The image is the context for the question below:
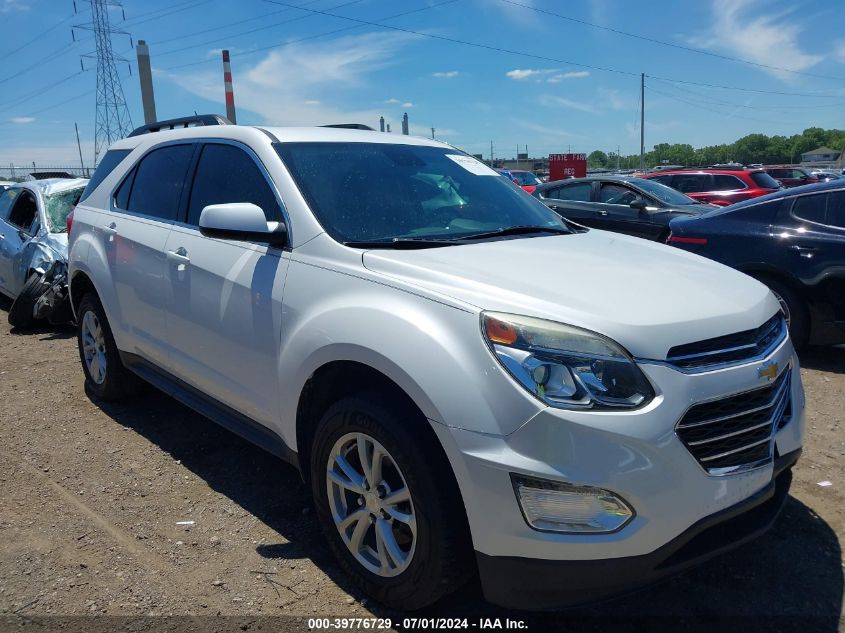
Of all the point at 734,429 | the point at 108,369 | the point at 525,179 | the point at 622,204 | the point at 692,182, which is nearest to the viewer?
the point at 734,429

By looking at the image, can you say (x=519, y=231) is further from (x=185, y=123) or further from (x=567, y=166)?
(x=567, y=166)

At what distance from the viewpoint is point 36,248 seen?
24.6 ft

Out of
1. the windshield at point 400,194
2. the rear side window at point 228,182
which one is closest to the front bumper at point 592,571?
the windshield at point 400,194

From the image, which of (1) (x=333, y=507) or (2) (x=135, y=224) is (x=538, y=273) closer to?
(1) (x=333, y=507)

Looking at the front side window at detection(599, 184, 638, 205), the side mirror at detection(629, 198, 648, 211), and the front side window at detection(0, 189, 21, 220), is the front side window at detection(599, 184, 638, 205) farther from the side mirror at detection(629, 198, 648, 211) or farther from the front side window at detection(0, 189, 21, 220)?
the front side window at detection(0, 189, 21, 220)

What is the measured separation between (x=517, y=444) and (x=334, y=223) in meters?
1.34

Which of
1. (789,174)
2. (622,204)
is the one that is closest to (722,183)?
(622,204)

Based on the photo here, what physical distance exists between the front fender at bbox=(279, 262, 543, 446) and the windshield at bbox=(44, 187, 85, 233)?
20.3 ft

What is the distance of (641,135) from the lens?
50875mm

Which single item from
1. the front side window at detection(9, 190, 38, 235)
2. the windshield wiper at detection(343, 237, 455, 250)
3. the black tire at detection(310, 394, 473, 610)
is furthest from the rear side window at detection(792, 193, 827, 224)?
the front side window at detection(9, 190, 38, 235)

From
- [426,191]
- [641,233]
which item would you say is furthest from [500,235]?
[641,233]

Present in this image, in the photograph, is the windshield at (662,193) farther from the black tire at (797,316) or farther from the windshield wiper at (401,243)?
the windshield wiper at (401,243)

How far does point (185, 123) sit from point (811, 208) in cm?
506

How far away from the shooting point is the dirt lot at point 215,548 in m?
2.56
